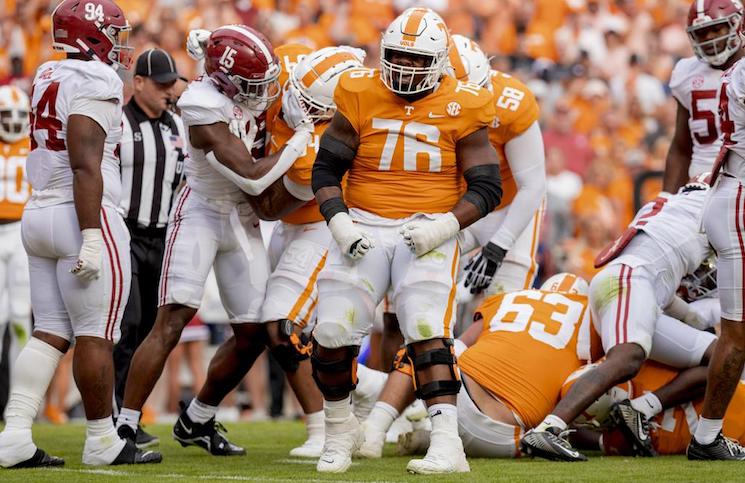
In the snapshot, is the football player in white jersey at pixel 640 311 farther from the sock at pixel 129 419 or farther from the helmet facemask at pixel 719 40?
the sock at pixel 129 419

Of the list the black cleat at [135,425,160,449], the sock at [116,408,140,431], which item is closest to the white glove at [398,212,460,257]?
the sock at [116,408,140,431]

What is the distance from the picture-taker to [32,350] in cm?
555

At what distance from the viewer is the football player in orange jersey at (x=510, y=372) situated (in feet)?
19.6

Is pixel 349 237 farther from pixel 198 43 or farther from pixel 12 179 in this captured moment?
pixel 12 179

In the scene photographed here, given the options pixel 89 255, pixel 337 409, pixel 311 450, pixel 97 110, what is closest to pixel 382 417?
pixel 311 450

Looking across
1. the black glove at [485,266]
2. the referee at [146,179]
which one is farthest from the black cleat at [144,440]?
the black glove at [485,266]

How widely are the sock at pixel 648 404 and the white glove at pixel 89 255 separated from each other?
263 centimetres

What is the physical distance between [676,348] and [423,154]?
5.78 ft

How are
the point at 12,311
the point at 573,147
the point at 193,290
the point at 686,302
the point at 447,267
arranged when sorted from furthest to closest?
the point at 573,147
the point at 12,311
the point at 686,302
the point at 193,290
the point at 447,267

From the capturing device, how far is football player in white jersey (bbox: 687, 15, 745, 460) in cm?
557

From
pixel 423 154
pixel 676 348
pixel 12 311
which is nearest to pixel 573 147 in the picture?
pixel 12 311

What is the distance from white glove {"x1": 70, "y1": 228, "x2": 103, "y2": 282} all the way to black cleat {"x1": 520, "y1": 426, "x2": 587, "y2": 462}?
6.77ft

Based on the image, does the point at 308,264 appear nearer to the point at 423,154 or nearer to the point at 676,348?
the point at 423,154

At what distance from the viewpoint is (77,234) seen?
5477 millimetres
